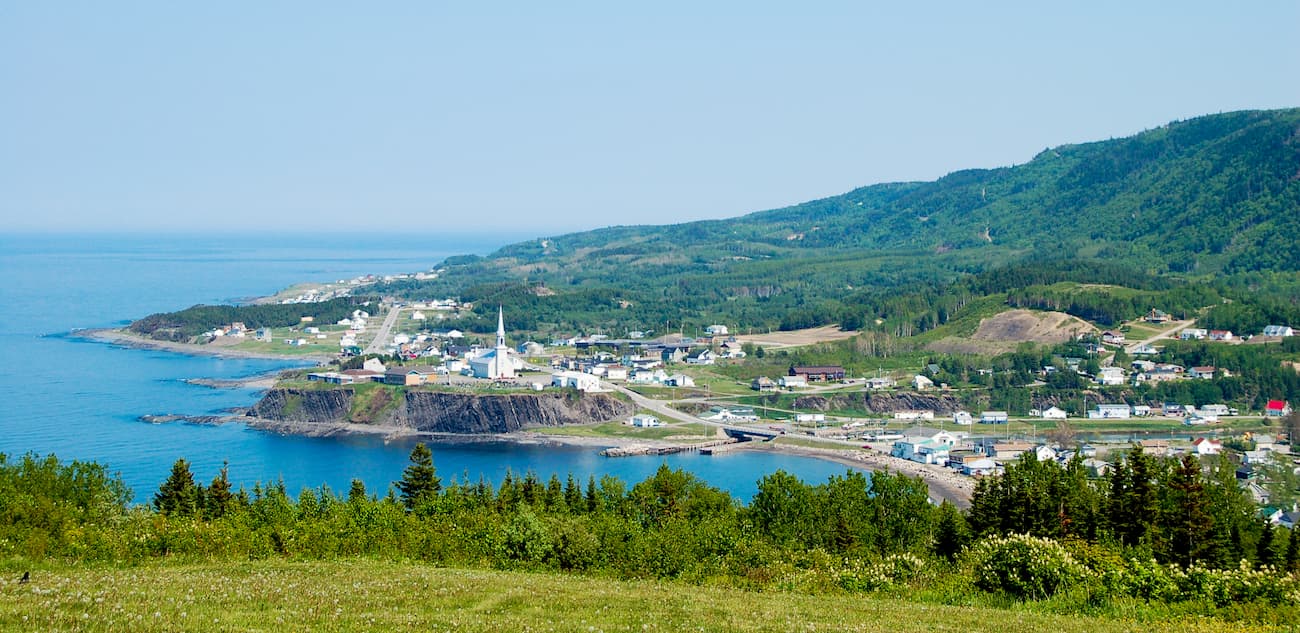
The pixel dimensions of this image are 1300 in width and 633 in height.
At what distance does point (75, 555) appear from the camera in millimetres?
15766

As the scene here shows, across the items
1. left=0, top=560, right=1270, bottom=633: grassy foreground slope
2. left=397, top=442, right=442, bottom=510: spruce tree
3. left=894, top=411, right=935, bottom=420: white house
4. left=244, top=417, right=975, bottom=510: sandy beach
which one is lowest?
left=244, top=417, right=975, bottom=510: sandy beach

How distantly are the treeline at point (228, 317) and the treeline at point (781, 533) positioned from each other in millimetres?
73808

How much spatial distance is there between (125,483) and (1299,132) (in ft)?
379

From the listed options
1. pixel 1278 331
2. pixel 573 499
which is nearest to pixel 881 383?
pixel 1278 331

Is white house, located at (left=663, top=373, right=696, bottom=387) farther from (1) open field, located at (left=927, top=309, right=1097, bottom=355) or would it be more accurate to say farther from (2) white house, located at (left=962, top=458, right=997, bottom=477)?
(2) white house, located at (left=962, top=458, right=997, bottom=477)

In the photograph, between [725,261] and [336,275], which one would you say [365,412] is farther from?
[336,275]

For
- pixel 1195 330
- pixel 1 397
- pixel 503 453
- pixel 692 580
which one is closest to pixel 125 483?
pixel 503 453

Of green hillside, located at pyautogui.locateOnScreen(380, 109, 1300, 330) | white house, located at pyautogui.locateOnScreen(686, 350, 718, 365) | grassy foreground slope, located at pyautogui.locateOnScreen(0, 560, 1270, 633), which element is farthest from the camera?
green hillside, located at pyautogui.locateOnScreen(380, 109, 1300, 330)

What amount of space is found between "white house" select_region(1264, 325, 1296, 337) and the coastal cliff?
129ft

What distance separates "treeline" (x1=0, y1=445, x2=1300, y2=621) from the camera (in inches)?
606

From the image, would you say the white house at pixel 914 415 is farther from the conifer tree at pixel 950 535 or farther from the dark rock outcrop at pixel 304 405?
the conifer tree at pixel 950 535

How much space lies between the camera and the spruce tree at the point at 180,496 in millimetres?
26547

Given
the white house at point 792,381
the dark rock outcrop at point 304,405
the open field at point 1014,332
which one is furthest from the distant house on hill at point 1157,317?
the dark rock outcrop at point 304,405

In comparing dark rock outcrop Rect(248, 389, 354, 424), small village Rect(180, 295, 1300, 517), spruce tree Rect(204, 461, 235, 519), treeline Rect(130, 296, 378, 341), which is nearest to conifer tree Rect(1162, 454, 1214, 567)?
small village Rect(180, 295, 1300, 517)
